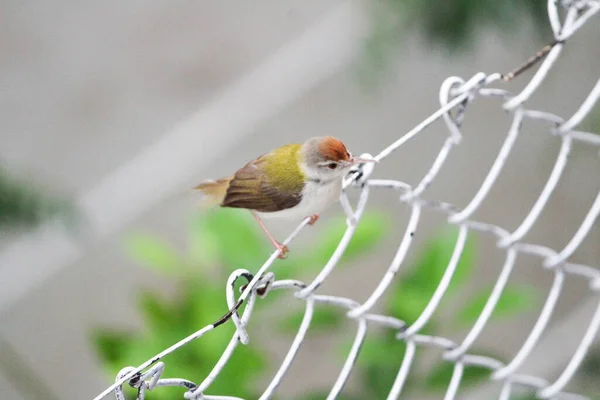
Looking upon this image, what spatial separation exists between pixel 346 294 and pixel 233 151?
0.58 metres

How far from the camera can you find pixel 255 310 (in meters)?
1.20

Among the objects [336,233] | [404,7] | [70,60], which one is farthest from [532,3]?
[70,60]

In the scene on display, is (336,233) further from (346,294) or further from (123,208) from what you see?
(123,208)

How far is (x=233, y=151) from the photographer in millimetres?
2328

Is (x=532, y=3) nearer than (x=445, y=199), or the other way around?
(x=532, y=3)

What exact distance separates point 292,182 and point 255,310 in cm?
46

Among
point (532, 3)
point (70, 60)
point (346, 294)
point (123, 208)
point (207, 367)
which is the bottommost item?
point (346, 294)

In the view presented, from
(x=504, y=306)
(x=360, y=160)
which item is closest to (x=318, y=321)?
(x=504, y=306)

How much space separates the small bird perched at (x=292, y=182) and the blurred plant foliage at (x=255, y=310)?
0.34 meters

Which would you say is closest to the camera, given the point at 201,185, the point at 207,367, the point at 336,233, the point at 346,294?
the point at 201,185

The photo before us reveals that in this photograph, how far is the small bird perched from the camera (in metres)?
0.74

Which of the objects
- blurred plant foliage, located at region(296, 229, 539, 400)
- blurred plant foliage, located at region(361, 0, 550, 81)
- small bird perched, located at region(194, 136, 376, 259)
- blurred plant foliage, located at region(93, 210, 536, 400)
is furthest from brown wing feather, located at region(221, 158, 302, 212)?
blurred plant foliage, located at region(361, 0, 550, 81)

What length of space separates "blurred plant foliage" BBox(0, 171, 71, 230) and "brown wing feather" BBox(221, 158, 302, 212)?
2.05 feet

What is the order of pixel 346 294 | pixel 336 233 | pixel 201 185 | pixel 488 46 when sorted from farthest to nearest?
pixel 488 46, pixel 346 294, pixel 336 233, pixel 201 185
